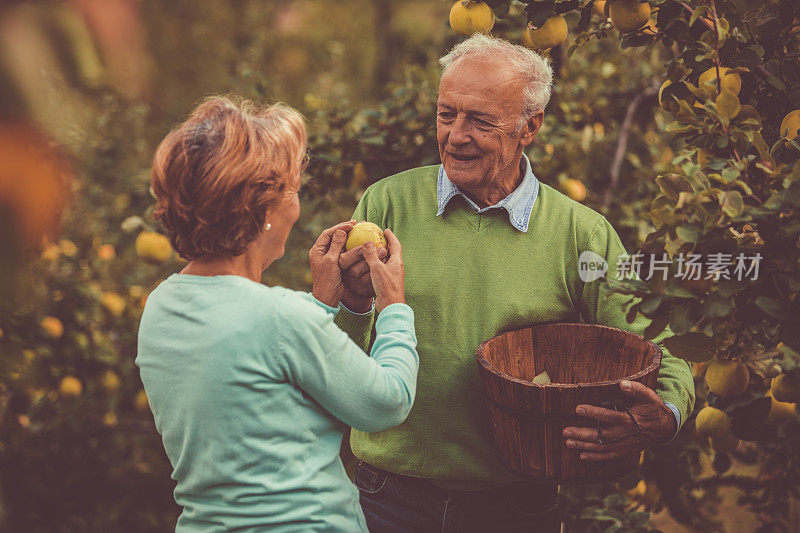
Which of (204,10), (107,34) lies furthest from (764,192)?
(204,10)

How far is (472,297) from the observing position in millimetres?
1686

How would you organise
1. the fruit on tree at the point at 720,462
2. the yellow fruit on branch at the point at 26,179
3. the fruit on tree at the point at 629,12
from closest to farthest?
the yellow fruit on branch at the point at 26,179, the fruit on tree at the point at 629,12, the fruit on tree at the point at 720,462

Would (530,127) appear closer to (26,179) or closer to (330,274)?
(330,274)

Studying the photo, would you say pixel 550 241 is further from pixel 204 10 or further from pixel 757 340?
pixel 204 10

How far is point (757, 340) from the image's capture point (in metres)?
1.46

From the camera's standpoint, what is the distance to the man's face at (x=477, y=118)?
5.54 ft

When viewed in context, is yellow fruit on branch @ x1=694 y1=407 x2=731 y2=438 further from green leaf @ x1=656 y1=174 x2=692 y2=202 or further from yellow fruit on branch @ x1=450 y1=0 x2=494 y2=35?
yellow fruit on branch @ x1=450 y1=0 x2=494 y2=35

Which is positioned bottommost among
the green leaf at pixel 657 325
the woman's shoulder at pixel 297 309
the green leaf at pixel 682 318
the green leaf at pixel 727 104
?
the green leaf at pixel 657 325

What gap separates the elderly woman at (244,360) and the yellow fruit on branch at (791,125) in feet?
3.04

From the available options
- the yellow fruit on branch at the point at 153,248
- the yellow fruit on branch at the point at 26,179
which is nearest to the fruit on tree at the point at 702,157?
the yellow fruit on branch at the point at 26,179

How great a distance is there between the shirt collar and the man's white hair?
0.17m

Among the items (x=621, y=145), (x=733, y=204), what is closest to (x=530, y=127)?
(x=733, y=204)

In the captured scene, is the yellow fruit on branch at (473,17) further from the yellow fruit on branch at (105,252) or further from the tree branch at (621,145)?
the yellow fruit on branch at (105,252)

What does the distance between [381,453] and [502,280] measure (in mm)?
503
